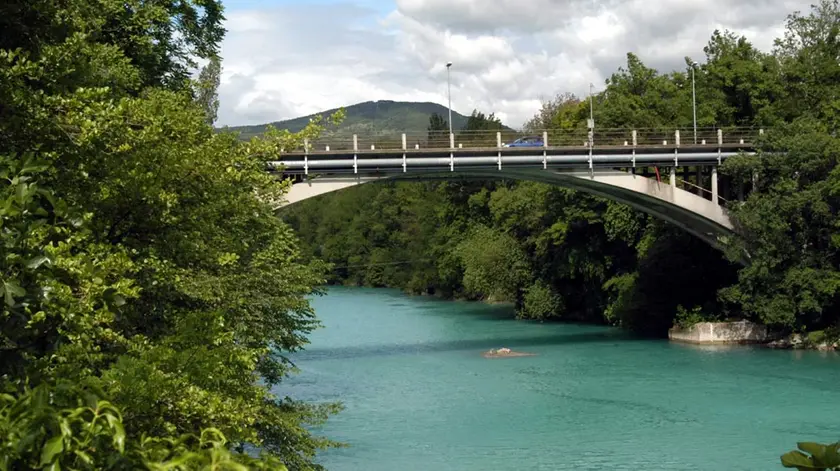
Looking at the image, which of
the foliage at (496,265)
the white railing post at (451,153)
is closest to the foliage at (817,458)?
the white railing post at (451,153)

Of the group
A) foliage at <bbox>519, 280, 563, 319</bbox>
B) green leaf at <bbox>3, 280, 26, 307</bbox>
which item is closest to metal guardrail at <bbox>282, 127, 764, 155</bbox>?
foliage at <bbox>519, 280, 563, 319</bbox>

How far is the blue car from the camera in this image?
29.8 meters

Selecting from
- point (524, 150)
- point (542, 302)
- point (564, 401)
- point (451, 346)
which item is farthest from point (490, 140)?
point (542, 302)

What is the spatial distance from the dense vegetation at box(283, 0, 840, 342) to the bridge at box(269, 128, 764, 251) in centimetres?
106

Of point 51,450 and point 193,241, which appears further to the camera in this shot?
point 193,241

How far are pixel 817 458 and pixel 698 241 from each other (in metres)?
34.1

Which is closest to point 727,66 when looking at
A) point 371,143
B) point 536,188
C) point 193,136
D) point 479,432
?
point 536,188

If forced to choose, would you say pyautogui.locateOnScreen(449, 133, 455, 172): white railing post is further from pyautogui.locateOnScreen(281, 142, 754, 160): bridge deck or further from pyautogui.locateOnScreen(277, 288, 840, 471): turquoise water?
pyautogui.locateOnScreen(277, 288, 840, 471): turquoise water

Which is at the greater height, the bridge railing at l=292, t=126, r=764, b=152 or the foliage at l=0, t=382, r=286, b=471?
the bridge railing at l=292, t=126, r=764, b=152

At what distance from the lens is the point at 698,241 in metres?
34.4

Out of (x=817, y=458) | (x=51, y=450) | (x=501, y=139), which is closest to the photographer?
(x=817, y=458)

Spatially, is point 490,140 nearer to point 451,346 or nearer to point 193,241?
point 451,346

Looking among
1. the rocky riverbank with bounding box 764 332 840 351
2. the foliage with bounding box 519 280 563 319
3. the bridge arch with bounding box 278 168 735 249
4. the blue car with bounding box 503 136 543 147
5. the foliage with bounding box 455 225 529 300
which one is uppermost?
the blue car with bounding box 503 136 543 147

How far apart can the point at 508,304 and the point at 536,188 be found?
27.8ft
